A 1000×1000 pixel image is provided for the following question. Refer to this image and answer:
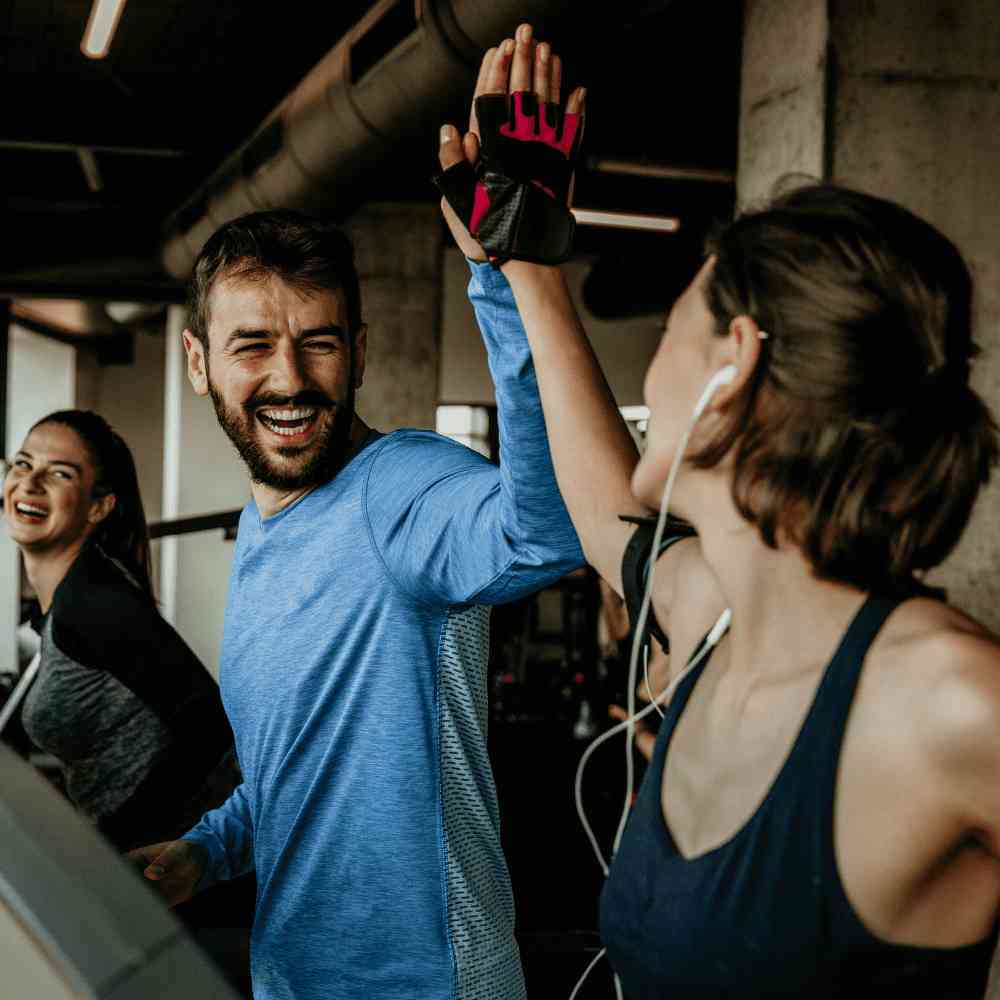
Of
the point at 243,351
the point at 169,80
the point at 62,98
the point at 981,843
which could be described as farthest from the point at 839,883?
the point at 62,98

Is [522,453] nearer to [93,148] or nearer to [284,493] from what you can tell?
[284,493]

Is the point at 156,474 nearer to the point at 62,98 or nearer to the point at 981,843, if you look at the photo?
the point at 62,98

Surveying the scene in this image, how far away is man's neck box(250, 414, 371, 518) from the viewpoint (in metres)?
1.38

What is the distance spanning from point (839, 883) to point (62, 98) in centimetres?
703

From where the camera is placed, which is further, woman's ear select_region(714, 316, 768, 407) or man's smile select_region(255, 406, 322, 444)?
man's smile select_region(255, 406, 322, 444)

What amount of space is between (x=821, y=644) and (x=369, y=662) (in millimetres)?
508

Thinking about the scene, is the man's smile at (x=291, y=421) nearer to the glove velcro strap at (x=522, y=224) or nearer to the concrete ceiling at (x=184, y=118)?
the glove velcro strap at (x=522, y=224)

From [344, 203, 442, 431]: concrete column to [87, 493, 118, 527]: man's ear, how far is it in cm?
488

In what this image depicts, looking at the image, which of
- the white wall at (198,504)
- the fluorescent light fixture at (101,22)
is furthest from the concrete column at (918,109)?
the white wall at (198,504)

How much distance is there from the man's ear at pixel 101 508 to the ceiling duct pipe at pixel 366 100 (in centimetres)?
158

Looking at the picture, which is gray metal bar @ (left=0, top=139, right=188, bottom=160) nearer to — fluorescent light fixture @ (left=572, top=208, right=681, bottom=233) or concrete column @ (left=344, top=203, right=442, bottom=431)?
concrete column @ (left=344, top=203, right=442, bottom=431)

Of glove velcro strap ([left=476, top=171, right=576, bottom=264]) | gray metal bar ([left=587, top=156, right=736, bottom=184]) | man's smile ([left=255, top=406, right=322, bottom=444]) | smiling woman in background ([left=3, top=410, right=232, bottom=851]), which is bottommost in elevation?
smiling woman in background ([left=3, top=410, right=232, bottom=851])

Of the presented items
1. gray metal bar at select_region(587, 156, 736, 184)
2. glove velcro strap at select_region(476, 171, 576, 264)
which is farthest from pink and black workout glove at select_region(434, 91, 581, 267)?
gray metal bar at select_region(587, 156, 736, 184)

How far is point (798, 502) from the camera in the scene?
0.86 m
